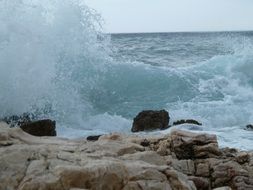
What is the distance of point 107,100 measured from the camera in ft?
37.4

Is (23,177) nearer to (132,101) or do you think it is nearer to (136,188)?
(136,188)

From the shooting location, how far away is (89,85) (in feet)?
38.0

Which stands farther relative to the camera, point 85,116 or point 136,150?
point 85,116

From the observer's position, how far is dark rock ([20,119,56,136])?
6137mm

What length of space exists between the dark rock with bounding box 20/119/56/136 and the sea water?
1115 millimetres

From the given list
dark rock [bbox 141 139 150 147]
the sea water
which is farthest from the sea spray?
dark rock [bbox 141 139 150 147]

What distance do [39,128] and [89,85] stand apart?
212 inches

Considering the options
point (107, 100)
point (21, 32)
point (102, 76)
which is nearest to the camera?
point (21, 32)

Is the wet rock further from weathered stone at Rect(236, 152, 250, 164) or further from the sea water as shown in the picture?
the sea water

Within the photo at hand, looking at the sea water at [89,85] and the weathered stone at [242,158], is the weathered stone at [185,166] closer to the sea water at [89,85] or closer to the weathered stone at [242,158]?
the weathered stone at [242,158]

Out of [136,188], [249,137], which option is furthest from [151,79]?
[136,188]

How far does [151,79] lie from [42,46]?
4.52 meters

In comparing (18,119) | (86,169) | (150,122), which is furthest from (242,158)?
(18,119)

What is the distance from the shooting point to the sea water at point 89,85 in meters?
8.77
